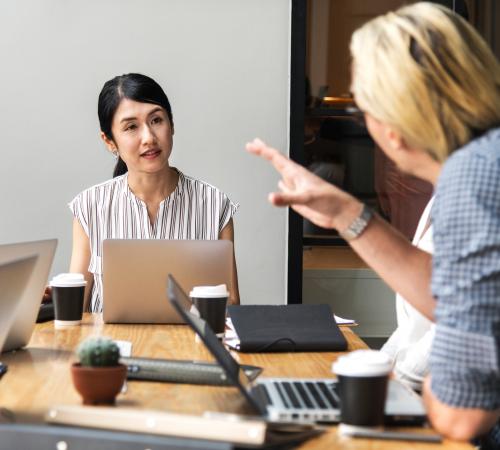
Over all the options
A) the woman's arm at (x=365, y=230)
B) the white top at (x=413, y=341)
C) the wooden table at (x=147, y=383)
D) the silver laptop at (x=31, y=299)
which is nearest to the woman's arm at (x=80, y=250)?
the wooden table at (x=147, y=383)

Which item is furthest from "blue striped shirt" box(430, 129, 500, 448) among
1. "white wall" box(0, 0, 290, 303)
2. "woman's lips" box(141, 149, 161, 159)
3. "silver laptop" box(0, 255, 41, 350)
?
"white wall" box(0, 0, 290, 303)

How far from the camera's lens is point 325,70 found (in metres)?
4.40

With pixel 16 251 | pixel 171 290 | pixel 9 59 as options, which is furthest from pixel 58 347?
pixel 9 59

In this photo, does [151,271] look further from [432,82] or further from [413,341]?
[432,82]

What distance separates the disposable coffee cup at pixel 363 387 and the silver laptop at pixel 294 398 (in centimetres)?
4

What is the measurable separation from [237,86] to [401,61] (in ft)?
9.30

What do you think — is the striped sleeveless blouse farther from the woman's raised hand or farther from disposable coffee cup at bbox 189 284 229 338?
the woman's raised hand

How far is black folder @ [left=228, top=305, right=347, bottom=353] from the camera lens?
6.81 feet

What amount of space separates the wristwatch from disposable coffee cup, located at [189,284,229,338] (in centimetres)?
62

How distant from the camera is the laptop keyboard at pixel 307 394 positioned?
1415mm

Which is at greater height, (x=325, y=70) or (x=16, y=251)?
(x=325, y=70)

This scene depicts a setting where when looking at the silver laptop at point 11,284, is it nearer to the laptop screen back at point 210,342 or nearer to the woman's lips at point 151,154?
the laptop screen back at point 210,342

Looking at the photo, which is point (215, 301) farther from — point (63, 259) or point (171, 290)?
point (63, 259)

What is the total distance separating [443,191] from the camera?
4.46 feet
